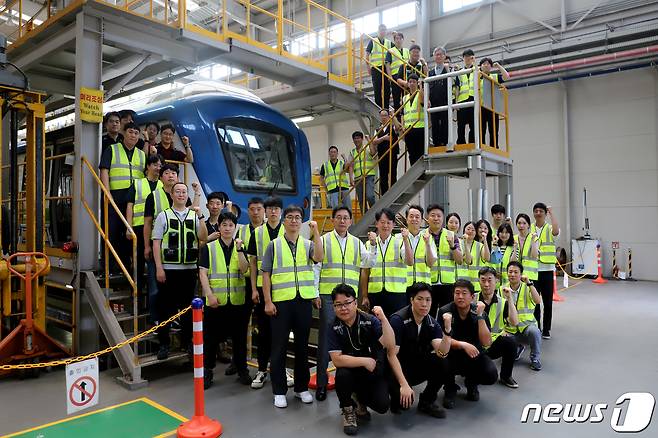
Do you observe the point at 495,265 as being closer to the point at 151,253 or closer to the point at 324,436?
the point at 324,436

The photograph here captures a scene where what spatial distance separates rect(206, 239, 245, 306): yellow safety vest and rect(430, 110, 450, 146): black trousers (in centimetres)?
433

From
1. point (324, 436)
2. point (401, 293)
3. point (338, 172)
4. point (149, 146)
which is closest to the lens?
point (324, 436)

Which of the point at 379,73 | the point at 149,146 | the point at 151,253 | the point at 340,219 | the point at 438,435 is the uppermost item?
the point at 379,73

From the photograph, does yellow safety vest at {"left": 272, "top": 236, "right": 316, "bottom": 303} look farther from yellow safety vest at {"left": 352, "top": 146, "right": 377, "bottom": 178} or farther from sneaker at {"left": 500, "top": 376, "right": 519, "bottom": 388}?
yellow safety vest at {"left": 352, "top": 146, "right": 377, "bottom": 178}

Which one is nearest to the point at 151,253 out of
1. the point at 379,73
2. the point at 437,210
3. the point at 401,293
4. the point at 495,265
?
the point at 401,293

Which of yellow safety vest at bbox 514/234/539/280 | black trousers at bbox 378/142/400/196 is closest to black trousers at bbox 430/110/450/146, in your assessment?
black trousers at bbox 378/142/400/196

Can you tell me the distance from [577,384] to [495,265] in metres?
1.87

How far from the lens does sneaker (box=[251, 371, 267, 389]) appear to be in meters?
4.67

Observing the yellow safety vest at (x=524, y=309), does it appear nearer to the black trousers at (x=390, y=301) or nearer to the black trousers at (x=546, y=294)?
the black trousers at (x=546, y=294)

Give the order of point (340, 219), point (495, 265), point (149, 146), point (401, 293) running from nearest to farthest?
point (340, 219)
point (401, 293)
point (149, 146)
point (495, 265)

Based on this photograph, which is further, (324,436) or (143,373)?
(143,373)

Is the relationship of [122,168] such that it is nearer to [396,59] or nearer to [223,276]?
[223,276]

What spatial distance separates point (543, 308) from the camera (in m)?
6.75

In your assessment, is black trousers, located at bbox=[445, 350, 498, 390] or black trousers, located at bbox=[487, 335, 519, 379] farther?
black trousers, located at bbox=[487, 335, 519, 379]
